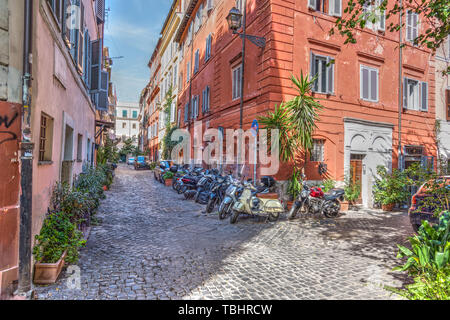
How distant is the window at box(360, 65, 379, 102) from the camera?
11828 mm

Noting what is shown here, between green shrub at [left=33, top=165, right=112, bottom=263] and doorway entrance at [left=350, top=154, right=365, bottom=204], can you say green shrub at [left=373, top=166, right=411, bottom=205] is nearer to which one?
doorway entrance at [left=350, top=154, right=365, bottom=204]

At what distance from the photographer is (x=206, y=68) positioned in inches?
650

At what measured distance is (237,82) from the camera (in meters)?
12.6

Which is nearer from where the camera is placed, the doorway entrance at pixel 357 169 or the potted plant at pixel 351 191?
the potted plant at pixel 351 191

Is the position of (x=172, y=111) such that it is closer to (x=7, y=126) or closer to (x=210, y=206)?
(x=210, y=206)

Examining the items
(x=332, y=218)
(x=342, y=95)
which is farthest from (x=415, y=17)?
(x=332, y=218)

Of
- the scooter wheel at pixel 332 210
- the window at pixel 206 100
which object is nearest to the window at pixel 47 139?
the scooter wheel at pixel 332 210

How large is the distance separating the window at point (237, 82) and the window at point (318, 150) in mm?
3878

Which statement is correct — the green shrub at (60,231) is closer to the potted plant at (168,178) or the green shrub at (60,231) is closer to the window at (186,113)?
the potted plant at (168,178)

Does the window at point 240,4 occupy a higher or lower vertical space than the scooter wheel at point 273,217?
higher

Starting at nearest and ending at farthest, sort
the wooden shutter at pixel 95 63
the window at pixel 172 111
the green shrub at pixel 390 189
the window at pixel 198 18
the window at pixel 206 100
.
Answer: the wooden shutter at pixel 95 63
the green shrub at pixel 390 189
the window at pixel 206 100
the window at pixel 198 18
the window at pixel 172 111

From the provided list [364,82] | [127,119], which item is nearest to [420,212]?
[364,82]

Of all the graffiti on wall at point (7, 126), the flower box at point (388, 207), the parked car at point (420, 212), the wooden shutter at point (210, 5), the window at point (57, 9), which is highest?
the wooden shutter at point (210, 5)

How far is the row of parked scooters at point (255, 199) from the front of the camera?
300 inches
